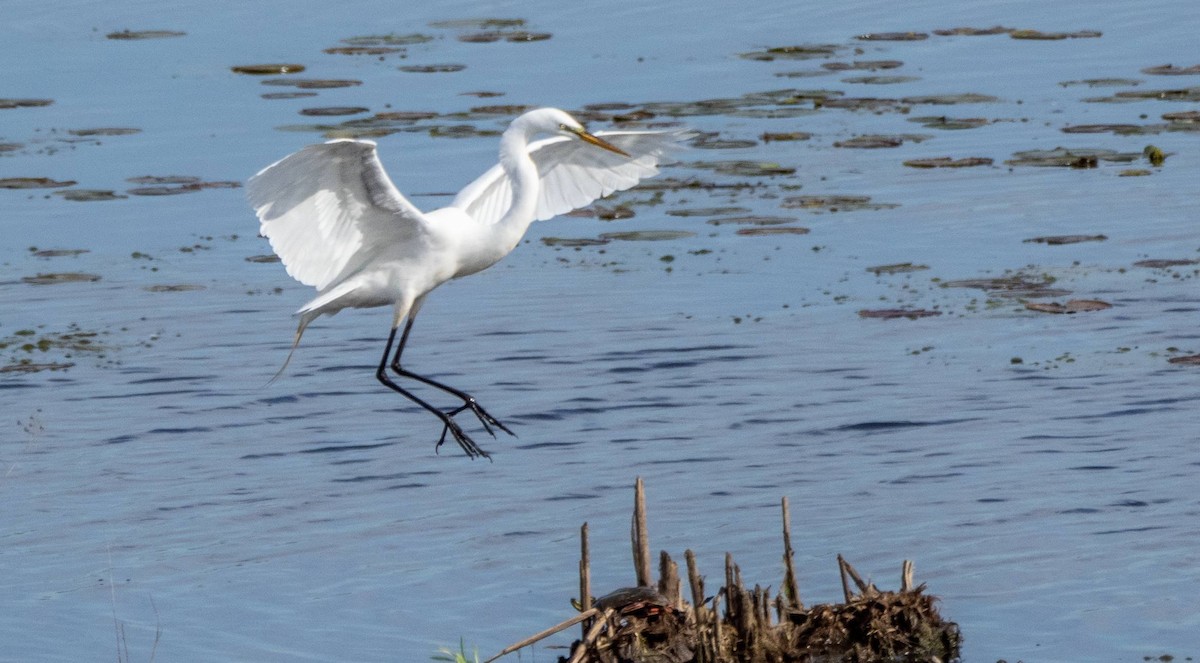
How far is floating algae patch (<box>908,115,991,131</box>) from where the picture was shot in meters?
19.0

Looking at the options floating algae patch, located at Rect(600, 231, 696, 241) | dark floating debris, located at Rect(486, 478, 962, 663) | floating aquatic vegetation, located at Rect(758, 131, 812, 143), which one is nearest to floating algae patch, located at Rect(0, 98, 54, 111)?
floating aquatic vegetation, located at Rect(758, 131, 812, 143)

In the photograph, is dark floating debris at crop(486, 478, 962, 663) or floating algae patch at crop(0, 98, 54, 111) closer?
dark floating debris at crop(486, 478, 962, 663)

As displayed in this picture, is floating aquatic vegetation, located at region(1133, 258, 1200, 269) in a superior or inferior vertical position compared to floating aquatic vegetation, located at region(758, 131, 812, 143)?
inferior

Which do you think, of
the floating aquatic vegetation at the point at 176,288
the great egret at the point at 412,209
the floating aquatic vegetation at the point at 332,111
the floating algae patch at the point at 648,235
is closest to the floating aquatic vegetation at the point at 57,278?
the floating aquatic vegetation at the point at 176,288

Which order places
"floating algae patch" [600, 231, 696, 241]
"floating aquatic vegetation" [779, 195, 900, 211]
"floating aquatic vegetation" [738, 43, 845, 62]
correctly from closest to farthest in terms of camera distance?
"floating algae patch" [600, 231, 696, 241] → "floating aquatic vegetation" [779, 195, 900, 211] → "floating aquatic vegetation" [738, 43, 845, 62]

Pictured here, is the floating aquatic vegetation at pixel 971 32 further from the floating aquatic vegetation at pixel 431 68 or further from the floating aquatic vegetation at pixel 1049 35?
the floating aquatic vegetation at pixel 431 68

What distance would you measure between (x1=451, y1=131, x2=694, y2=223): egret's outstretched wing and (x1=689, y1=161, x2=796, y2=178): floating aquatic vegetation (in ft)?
25.5

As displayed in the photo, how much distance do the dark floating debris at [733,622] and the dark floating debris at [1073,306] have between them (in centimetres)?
602

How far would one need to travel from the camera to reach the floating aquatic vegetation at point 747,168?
17.6 meters

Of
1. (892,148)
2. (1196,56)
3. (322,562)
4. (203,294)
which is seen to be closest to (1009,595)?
(322,562)

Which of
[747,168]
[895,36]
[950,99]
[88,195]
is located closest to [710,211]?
[747,168]

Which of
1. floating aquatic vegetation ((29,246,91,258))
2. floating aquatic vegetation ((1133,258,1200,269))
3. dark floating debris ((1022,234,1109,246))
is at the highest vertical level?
dark floating debris ((1022,234,1109,246))

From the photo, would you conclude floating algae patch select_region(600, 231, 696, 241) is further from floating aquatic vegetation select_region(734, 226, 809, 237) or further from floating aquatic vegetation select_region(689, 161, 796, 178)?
floating aquatic vegetation select_region(689, 161, 796, 178)

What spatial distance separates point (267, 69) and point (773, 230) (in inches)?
355
